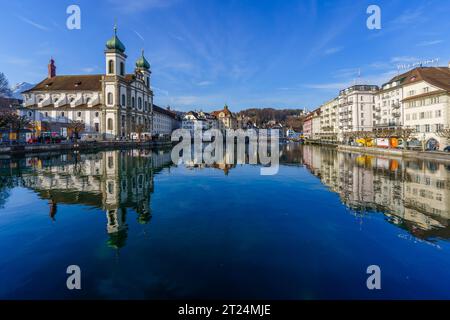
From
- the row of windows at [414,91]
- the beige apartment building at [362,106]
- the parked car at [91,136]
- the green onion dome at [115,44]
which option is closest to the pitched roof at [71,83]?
the green onion dome at [115,44]

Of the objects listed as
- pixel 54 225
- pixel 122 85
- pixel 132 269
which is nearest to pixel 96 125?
pixel 122 85

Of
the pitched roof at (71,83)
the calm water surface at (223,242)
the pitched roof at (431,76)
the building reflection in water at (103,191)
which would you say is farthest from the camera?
the pitched roof at (71,83)

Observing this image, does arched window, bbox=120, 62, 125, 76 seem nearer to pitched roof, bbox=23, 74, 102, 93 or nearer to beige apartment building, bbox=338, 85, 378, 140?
pitched roof, bbox=23, 74, 102, 93

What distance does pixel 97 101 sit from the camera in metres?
76.7

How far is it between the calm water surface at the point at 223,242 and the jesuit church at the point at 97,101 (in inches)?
2234

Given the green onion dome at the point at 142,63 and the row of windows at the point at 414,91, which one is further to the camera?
the green onion dome at the point at 142,63

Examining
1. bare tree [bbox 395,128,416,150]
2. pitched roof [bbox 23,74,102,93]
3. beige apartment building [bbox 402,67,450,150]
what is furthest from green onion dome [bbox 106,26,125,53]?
beige apartment building [bbox 402,67,450,150]

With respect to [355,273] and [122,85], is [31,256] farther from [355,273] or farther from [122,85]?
[122,85]

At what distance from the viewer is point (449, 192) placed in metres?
17.0

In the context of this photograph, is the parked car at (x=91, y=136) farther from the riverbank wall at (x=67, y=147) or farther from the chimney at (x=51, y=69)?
the chimney at (x=51, y=69)

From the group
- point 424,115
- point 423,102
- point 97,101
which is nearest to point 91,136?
point 97,101

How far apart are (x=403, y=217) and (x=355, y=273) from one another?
6.74 meters

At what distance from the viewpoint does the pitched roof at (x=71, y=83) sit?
78375 mm
